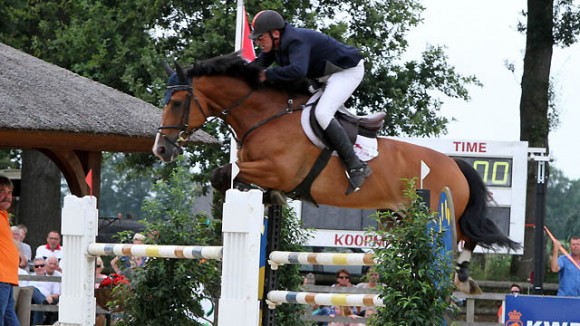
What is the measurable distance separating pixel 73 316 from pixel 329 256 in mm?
1636

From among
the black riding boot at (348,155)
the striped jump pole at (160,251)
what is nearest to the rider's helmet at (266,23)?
the black riding boot at (348,155)

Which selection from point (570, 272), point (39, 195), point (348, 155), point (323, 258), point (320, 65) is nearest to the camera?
point (323, 258)

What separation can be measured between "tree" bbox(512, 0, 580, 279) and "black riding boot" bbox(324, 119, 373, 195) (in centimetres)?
1161

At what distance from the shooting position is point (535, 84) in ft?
62.1

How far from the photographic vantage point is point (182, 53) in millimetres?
18266

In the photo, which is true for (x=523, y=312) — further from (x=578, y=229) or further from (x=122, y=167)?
(x=578, y=229)

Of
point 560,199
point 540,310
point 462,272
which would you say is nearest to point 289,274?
point 462,272

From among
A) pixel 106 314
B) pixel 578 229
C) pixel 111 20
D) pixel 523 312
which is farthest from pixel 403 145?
pixel 578 229

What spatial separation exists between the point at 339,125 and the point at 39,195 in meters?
12.1

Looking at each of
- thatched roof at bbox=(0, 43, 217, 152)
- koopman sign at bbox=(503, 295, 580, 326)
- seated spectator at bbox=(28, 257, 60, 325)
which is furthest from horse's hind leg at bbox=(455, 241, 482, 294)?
thatched roof at bbox=(0, 43, 217, 152)

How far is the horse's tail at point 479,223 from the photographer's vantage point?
8234 mm

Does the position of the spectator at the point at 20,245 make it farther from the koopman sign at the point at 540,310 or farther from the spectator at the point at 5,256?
the koopman sign at the point at 540,310

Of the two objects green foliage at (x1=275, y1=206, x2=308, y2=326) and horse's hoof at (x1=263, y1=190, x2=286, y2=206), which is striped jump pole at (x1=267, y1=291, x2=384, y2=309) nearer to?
green foliage at (x1=275, y1=206, x2=308, y2=326)

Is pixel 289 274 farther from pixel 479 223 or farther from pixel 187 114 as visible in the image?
pixel 479 223
